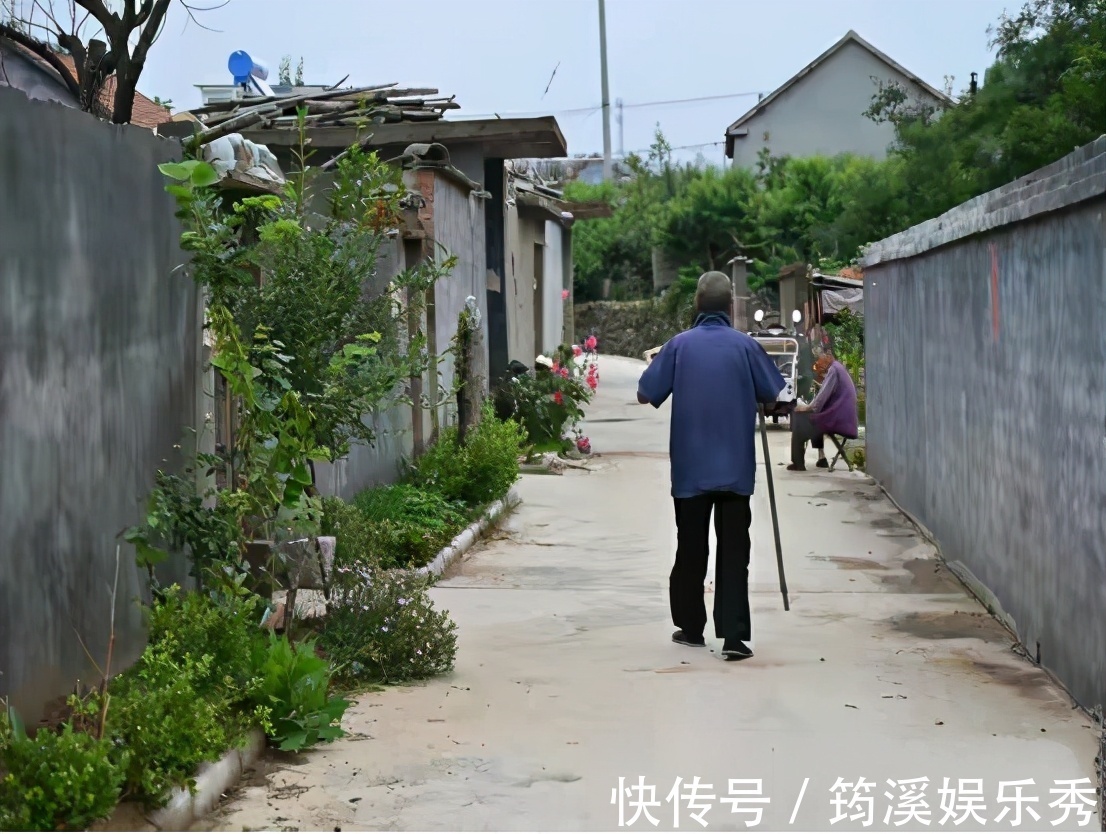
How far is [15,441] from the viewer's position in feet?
15.7

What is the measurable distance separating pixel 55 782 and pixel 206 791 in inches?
29.4

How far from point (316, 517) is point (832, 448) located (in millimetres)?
14718

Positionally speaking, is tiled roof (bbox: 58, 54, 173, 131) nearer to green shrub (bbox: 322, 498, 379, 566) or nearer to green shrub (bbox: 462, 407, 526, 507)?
green shrub (bbox: 462, 407, 526, 507)

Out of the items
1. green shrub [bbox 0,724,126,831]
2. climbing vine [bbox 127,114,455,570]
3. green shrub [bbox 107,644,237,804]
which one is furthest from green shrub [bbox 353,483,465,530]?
green shrub [bbox 0,724,126,831]

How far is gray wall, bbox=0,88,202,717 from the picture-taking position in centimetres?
480

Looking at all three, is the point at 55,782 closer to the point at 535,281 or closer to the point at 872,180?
the point at 535,281

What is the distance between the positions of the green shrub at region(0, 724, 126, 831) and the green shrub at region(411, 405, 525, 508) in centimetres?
759

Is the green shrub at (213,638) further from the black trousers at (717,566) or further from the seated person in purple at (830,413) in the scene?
the seated person in purple at (830,413)

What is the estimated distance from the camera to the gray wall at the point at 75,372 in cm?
480

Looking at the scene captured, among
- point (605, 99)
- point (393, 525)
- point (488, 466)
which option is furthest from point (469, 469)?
point (605, 99)

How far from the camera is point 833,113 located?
48.0 m

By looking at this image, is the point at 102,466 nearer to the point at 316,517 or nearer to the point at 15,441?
the point at 15,441

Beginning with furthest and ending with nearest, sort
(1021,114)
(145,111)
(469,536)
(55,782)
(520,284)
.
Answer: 1. (1021,114)
2. (520,284)
3. (145,111)
4. (469,536)
5. (55,782)

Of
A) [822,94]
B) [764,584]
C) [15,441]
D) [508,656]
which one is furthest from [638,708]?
[822,94]
